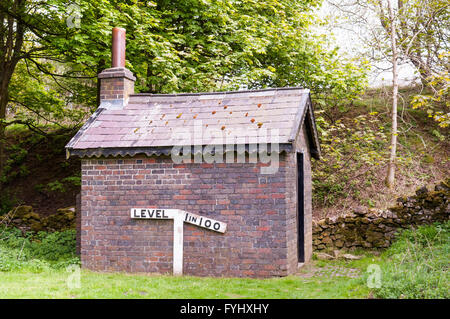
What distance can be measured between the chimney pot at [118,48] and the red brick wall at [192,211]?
276 centimetres

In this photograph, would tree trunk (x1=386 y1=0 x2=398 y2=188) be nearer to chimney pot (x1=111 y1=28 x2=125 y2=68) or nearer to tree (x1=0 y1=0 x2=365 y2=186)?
tree (x1=0 y1=0 x2=365 y2=186)

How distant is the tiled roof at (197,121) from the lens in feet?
27.3

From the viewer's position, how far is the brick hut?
26.6ft

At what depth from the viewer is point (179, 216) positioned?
848cm

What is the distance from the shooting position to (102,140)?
29.3 feet

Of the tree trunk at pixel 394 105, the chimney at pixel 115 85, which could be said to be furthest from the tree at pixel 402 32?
the chimney at pixel 115 85

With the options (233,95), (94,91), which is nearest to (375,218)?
(233,95)

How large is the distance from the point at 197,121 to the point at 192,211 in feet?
6.47

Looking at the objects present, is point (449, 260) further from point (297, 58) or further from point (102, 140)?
point (297, 58)

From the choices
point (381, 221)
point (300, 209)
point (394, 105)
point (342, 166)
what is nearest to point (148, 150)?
point (300, 209)

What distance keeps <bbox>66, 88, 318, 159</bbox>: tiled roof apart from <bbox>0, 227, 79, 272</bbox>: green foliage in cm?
270

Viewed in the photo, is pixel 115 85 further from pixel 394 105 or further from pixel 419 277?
pixel 394 105

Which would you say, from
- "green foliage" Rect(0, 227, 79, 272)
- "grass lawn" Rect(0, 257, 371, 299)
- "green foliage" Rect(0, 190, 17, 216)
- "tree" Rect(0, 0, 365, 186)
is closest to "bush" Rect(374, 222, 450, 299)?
"grass lawn" Rect(0, 257, 371, 299)
